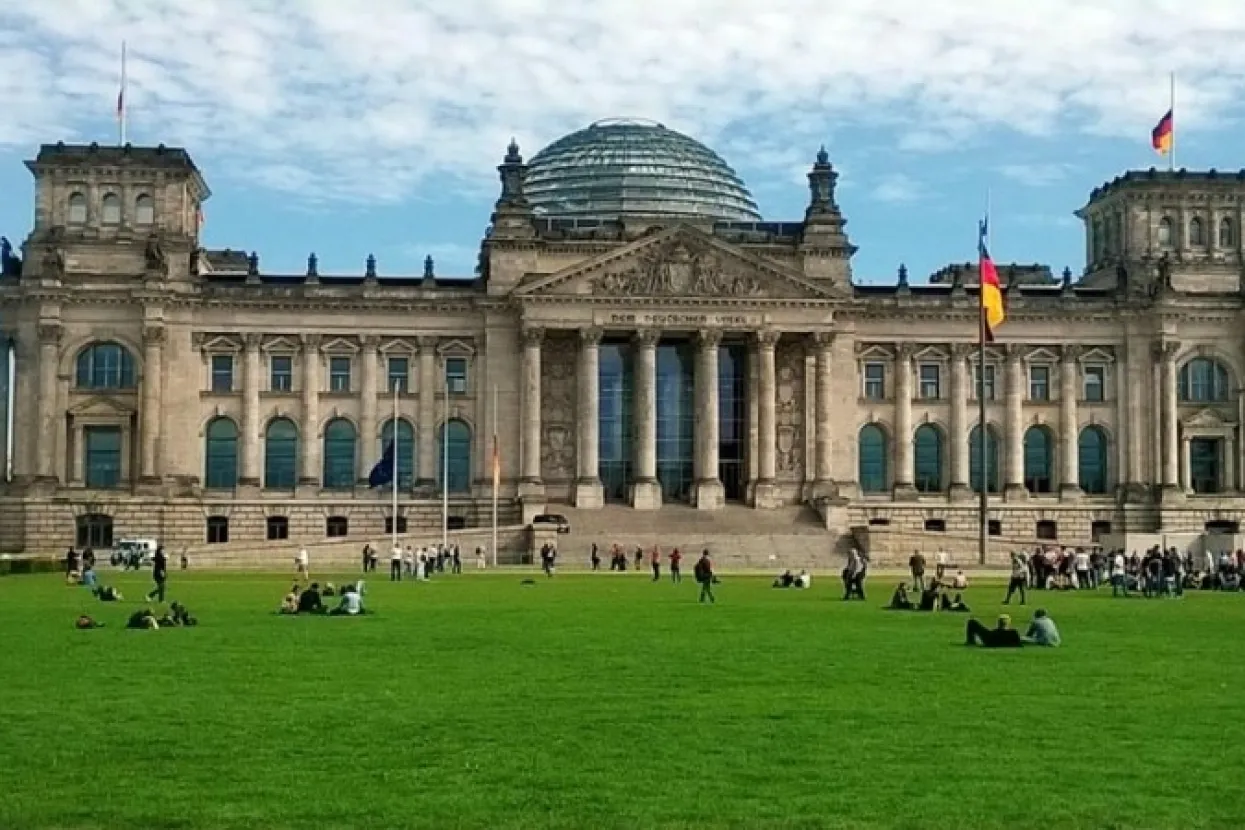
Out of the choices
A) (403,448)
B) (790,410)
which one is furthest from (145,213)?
(790,410)

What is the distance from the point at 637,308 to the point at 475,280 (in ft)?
38.4

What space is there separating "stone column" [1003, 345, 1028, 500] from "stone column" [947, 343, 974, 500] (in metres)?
2.61

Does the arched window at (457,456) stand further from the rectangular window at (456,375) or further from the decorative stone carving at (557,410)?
the decorative stone carving at (557,410)

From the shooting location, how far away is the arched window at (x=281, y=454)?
377 feet

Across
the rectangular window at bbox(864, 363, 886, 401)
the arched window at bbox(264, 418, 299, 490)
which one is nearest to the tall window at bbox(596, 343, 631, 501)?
the rectangular window at bbox(864, 363, 886, 401)

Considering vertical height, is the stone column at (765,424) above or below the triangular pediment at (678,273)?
below

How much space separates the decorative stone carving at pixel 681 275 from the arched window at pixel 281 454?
21476 millimetres

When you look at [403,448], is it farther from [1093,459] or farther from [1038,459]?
[1093,459]

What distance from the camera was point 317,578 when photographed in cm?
8144

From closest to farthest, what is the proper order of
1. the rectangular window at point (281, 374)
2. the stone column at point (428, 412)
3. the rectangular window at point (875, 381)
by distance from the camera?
the rectangular window at point (281, 374) → the stone column at point (428, 412) → the rectangular window at point (875, 381)

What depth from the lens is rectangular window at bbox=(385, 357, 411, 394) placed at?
380 ft

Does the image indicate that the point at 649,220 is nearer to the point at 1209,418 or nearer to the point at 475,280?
the point at 475,280

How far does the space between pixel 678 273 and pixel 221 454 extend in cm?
3075

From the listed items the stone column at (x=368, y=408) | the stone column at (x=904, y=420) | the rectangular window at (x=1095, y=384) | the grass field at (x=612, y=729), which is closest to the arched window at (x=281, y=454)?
the stone column at (x=368, y=408)
